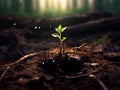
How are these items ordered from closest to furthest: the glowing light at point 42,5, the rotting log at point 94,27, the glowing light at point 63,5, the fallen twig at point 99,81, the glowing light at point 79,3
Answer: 1. the fallen twig at point 99,81
2. the rotting log at point 94,27
3. the glowing light at point 42,5
4. the glowing light at point 63,5
5. the glowing light at point 79,3

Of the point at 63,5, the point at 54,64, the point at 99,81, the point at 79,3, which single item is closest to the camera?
the point at 99,81

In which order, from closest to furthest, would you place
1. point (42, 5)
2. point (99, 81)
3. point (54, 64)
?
point (99, 81) < point (54, 64) < point (42, 5)

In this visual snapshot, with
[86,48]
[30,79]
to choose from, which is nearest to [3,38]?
[86,48]

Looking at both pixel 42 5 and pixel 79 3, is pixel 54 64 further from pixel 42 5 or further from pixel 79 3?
pixel 79 3

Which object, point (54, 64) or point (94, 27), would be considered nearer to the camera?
point (54, 64)

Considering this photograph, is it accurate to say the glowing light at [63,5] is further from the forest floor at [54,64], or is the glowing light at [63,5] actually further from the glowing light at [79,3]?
the forest floor at [54,64]

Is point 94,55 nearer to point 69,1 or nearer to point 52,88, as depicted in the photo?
point 52,88

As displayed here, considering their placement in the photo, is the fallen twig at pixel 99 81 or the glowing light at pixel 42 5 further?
the glowing light at pixel 42 5

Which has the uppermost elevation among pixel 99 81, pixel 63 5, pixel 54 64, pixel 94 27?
pixel 63 5

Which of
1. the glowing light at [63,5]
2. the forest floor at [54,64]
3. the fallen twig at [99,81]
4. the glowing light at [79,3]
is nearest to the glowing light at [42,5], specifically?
the glowing light at [63,5]

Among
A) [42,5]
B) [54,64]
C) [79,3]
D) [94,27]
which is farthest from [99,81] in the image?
[79,3]

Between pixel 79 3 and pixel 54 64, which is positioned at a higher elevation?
pixel 79 3
